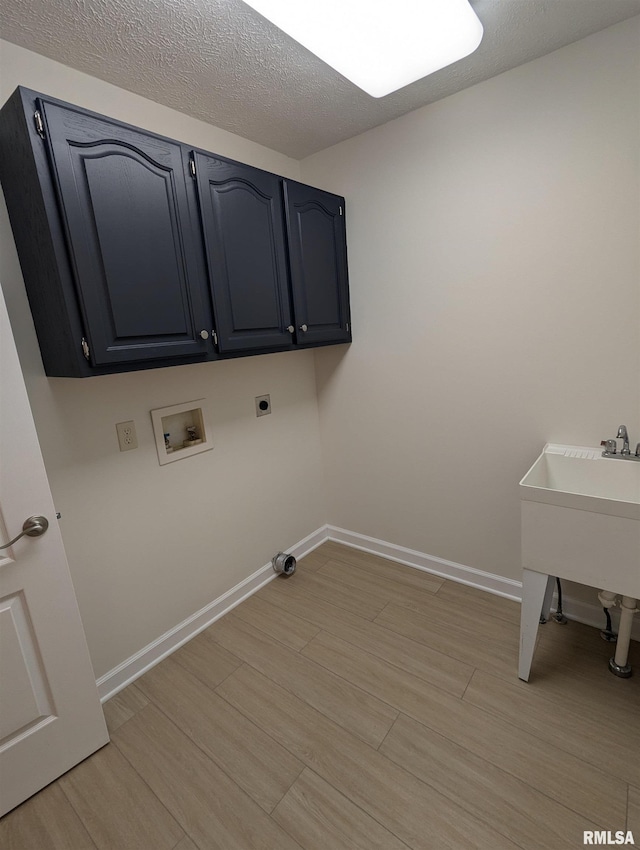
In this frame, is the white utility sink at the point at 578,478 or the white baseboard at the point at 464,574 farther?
the white baseboard at the point at 464,574

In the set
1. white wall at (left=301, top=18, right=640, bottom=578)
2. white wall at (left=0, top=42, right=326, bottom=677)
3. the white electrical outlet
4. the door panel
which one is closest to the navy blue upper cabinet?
white wall at (left=0, top=42, right=326, bottom=677)

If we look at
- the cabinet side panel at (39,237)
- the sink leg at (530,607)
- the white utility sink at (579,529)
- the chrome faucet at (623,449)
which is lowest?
the sink leg at (530,607)

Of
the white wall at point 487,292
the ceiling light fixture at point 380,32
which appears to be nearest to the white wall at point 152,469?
the white wall at point 487,292

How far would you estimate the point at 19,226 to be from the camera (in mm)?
1283

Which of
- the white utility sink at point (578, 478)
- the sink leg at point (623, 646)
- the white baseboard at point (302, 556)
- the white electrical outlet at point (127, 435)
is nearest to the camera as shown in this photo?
the white utility sink at point (578, 478)

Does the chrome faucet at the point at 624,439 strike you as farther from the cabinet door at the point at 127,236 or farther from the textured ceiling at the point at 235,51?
the cabinet door at the point at 127,236

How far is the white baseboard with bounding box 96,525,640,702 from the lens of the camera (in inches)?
69.7

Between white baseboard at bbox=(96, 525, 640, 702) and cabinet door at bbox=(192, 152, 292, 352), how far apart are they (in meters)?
1.39

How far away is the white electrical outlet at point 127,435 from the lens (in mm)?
1655

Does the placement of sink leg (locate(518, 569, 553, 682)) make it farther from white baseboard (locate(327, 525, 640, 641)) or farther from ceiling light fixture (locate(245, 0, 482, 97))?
ceiling light fixture (locate(245, 0, 482, 97))

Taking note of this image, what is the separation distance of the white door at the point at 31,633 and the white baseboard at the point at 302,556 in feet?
1.01

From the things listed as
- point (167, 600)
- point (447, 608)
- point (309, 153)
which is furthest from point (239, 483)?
point (309, 153)

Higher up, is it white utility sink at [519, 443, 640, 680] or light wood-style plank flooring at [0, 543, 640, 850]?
white utility sink at [519, 443, 640, 680]

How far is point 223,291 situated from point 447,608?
1.93 meters
